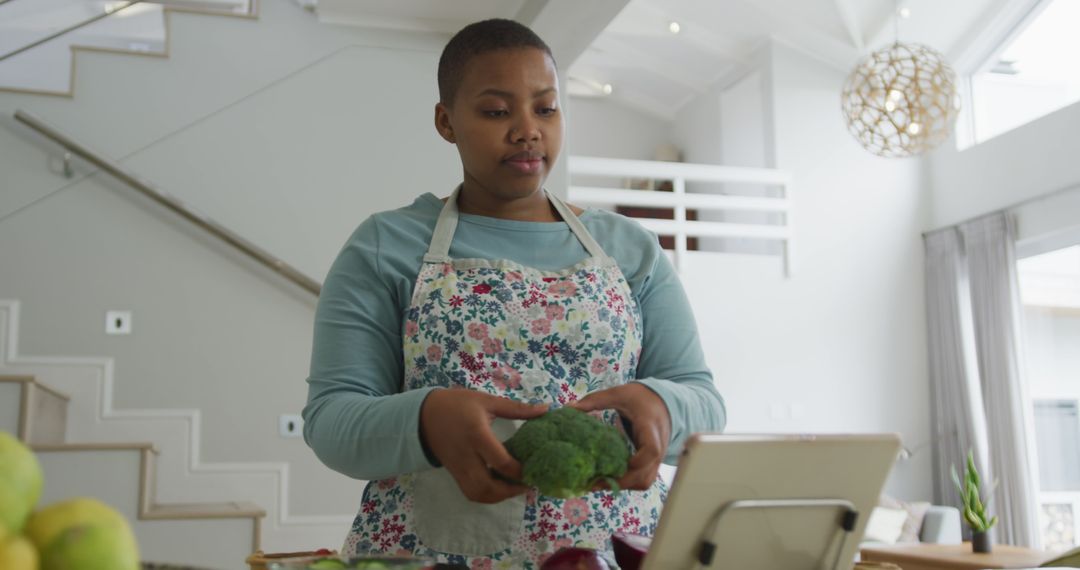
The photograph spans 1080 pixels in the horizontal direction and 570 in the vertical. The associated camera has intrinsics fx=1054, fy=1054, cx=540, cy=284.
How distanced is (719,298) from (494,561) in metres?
6.74

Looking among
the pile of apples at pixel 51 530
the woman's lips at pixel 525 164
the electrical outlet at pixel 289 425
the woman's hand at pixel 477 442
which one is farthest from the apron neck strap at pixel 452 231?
the electrical outlet at pixel 289 425

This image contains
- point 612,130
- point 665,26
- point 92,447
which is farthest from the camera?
point 612,130

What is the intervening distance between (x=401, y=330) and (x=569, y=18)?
328 centimetres

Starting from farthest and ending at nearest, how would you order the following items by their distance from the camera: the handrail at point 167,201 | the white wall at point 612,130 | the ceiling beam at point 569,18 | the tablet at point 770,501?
the white wall at point 612,130
the handrail at point 167,201
the ceiling beam at point 569,18
the tablet at point 770,501

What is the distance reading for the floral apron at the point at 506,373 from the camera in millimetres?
1183

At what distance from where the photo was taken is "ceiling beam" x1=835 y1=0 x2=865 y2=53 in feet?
27.0

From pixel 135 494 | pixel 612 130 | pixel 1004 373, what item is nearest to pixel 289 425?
pixel 135 494

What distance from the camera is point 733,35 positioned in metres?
8.91

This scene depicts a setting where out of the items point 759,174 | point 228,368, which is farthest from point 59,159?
point 759,174

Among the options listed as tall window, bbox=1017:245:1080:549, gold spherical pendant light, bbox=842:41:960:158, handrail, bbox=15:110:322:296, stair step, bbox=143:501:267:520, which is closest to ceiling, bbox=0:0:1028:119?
handrail, bbox=15:110:322:296

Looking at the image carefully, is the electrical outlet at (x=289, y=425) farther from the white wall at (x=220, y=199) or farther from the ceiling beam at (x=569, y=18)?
the ceiling beam at (x=569, y=18)

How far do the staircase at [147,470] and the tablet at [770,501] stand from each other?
10.4 feet

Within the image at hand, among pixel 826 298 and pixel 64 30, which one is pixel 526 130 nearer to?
pixel 64 30

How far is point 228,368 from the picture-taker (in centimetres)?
442
